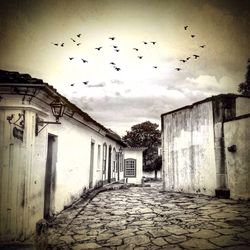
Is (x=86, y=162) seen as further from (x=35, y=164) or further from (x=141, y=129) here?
(x=141, y=129)

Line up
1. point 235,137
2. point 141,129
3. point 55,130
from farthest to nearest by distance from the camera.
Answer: point 141,129 → point 235,137 → point 55,130

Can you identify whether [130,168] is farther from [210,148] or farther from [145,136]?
[145,136]

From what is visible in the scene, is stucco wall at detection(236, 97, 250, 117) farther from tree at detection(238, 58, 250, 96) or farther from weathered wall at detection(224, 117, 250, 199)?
tree at detection(238, 58, 250, 96)

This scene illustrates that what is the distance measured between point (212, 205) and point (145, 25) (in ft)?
39.1

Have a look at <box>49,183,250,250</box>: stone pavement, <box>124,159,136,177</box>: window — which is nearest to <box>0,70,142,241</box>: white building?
<box>49,183,250,250</box>: stone pavement

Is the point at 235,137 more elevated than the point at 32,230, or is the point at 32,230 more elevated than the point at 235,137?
the point at 235,137

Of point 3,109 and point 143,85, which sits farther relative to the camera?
point 143,85

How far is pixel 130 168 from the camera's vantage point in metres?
27.0

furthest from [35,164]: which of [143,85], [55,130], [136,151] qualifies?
[143,85]

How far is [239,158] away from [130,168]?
1734 centimetres

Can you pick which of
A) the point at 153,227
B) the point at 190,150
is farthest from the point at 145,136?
the point at 153,227

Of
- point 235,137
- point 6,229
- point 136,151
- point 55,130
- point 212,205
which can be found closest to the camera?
point 6,229

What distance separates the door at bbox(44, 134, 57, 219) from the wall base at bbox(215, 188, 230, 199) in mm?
7774

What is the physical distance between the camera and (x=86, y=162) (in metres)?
12.0
